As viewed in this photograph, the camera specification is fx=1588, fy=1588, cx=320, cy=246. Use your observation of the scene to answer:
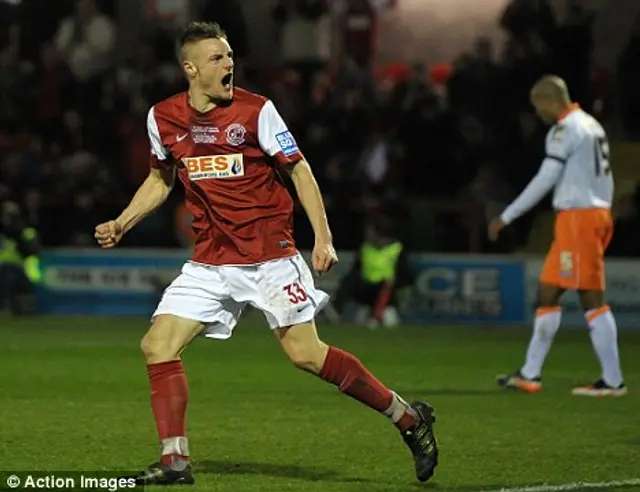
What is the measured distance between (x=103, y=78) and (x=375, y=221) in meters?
5.60

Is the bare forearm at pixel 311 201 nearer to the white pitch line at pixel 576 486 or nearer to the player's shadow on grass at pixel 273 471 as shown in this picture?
the player's shadow on grass at pixel 273 471

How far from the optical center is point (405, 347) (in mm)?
16703

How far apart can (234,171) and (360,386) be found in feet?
3.94

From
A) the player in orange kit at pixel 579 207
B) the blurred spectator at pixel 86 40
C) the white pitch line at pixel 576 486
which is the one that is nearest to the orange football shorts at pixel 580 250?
the player in orange kit at pixel 579 207

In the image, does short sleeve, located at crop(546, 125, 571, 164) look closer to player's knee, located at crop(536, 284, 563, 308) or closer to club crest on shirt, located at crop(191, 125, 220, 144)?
player's knee, located at crop(536, 284, 563, 308)

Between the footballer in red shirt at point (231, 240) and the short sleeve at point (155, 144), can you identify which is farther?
the short sleeve at point (155, 144)

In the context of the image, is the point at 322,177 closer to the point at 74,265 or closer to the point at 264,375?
the point at 74,265

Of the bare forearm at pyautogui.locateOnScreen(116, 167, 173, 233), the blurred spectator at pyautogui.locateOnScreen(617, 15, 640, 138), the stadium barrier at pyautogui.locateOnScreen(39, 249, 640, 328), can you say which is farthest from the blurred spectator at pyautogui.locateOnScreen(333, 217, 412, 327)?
the bare forearm at pyautogui.locateOnScreen(116, 167, 173, 233)

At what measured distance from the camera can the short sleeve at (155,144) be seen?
7.74m

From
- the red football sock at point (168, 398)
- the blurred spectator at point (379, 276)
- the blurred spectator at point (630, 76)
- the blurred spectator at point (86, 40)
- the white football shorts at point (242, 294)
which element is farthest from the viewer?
the blurred spectator at point (86, 40)

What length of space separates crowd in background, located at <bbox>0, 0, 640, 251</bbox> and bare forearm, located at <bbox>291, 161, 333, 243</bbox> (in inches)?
515

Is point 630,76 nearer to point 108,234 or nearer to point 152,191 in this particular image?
point 152,191

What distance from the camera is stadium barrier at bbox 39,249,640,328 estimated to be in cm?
1998

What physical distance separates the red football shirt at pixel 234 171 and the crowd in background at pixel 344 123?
1300 centimetres
